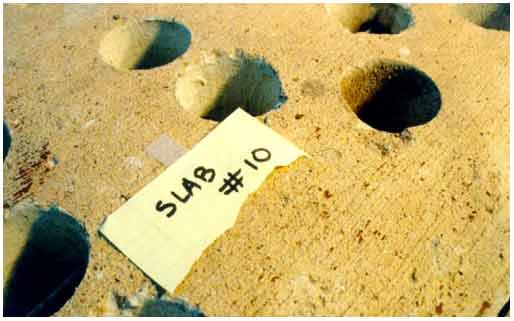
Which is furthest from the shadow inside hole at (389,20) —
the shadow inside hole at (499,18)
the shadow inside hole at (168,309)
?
the shadow inside hole at (168,309)

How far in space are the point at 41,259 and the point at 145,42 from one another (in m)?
0.91

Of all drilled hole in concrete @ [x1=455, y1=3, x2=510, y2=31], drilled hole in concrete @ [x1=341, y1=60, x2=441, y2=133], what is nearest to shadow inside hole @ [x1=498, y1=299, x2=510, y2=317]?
drilled hole in concrete @ [x1=341, y1=60, x2=441, y2=133]

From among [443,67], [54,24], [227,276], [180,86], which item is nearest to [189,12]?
[180,86]

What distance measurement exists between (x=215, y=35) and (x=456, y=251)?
113 centimetres

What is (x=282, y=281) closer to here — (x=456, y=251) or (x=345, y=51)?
(x=456, y=251)

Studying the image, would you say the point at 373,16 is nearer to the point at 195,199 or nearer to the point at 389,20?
the point at 389,20

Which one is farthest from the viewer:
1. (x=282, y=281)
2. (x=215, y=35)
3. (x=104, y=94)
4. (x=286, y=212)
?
(x=215, y=35)

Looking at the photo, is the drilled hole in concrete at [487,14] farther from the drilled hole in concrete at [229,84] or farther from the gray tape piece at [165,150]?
the gray tape piece at [165,150]

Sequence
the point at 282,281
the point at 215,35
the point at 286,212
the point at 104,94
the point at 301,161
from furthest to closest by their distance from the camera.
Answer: the point at 215,35, the point at 104,94, the point at 301,161, the point at 286,212, the point at 282,281

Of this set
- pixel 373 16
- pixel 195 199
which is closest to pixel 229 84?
pixel 195 199

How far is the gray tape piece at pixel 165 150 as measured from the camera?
145cm

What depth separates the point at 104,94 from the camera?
1.63 metres

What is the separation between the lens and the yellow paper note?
1248mm

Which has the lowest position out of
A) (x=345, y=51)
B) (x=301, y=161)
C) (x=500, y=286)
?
(x=500, y=286)
